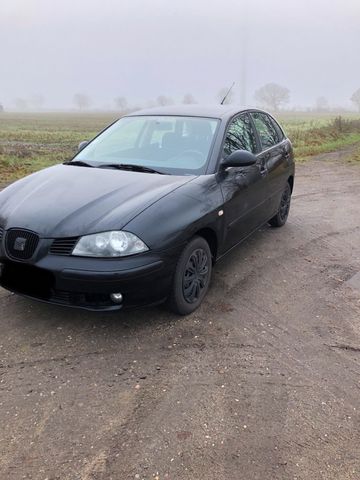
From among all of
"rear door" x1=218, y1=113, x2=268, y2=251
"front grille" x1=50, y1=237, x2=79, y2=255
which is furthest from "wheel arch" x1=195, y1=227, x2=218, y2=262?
"front grille" x1=50, y1=237, x2=79, y2=255

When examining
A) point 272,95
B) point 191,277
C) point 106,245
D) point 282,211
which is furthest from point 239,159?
point 272,95

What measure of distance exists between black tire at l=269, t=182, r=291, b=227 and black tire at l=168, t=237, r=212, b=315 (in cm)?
257

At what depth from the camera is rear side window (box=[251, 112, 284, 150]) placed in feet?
17.8

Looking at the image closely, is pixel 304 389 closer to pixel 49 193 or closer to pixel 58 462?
pixel 58 462

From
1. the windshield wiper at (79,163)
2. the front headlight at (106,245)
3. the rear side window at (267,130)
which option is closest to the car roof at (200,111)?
the rear side window at (267,130)

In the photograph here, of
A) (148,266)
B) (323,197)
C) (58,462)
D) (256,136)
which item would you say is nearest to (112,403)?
(58,462)

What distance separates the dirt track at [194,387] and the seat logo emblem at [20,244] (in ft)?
2.27

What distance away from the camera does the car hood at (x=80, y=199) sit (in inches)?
129

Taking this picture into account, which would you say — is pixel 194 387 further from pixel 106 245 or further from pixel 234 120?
pixel 234 120

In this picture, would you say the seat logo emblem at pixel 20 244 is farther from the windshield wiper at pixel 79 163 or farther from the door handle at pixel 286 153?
the door handle at pixel 286 153

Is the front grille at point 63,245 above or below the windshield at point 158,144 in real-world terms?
below

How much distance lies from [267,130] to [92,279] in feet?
11.7

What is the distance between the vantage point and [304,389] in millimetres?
2939

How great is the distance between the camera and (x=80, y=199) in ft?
11.7
